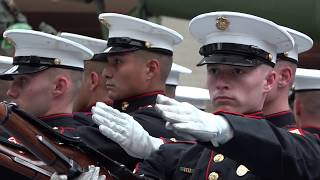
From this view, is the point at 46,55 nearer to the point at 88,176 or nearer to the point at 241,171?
the point at 88,176

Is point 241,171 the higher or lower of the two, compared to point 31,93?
lower

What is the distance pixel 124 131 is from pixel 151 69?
3.65 feet

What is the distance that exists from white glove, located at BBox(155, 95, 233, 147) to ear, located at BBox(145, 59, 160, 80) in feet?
5.76

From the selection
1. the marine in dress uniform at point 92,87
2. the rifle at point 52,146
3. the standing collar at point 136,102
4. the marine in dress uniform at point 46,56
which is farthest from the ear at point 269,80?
the marine in dress uniform at point 92,87

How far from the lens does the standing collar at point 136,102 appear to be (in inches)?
179

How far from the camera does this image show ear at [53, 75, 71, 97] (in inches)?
186

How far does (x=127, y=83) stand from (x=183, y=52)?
5.39m

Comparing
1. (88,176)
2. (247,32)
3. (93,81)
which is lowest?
(88,176)

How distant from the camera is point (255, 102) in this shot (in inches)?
134

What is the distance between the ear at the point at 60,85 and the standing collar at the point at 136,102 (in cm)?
32

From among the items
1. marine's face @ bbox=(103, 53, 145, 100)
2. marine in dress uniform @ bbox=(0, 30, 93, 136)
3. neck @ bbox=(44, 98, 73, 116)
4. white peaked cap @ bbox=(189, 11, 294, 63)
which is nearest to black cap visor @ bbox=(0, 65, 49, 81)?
marine in dress uniform @ bbox=(0, 30, 93, 136)

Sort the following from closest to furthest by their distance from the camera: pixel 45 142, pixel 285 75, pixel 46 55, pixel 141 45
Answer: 1. pixel 45 142
2. pixel 285 75
3. pixel 141 45
4. pixel 46 55

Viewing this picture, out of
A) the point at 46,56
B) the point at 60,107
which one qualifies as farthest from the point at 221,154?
the point at 46,56

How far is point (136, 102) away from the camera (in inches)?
180
